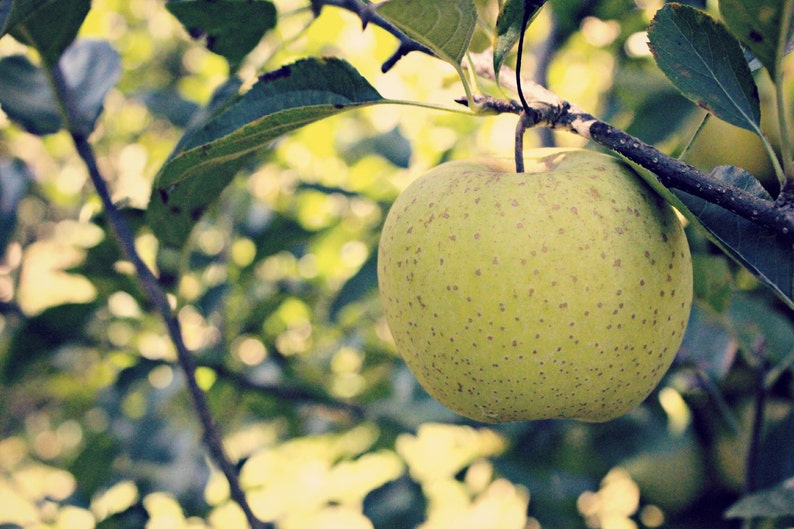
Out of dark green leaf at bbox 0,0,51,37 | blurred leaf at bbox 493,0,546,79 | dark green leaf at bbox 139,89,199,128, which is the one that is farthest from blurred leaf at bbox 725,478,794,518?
dark green leaf at bbox 139,89,199,128

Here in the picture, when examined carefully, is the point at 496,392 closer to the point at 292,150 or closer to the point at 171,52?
the point at 292,150

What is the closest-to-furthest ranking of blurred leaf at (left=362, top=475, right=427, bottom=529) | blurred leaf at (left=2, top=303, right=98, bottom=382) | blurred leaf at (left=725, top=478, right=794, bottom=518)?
blurred leaf at (left=725, top=478, right=794, bottom=518), blurred leaf at (left=2, top=303, right=98, bottom=382), blurred leaf at (left=362, top=475, right=427, bottom=529)

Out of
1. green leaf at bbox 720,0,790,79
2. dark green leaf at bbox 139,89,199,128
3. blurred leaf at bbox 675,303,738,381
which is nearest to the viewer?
green leaf at bbox 720,0,790,79

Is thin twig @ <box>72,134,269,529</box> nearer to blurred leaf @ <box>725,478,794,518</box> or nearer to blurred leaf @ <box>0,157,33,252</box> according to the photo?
blurred leaf @ <box>0,157,33,252</box>

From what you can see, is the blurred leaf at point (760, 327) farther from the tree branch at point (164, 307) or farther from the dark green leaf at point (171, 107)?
the dark green leaf at point (171, 107)

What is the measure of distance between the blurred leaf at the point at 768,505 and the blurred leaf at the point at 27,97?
1048 millimetres

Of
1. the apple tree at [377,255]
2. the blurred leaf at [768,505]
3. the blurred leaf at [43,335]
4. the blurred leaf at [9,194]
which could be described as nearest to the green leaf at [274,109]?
the apple tree at [377,255]

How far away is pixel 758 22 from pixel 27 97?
38.8 inches

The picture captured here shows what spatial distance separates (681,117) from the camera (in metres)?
1.19

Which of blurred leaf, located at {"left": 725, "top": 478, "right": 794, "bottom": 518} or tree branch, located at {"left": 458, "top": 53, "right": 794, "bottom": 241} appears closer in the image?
tree branch, located at {"left": 458, "top": 53, "right": 794, "bottom": 241}

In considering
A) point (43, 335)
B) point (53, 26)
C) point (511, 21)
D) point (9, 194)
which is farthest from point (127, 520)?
point (511, 21)

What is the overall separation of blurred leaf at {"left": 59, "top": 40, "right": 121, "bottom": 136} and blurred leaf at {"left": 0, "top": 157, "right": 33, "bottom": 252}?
31 centimetres

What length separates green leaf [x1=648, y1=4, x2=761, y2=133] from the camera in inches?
22.2

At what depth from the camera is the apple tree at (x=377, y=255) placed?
0.57 meters
